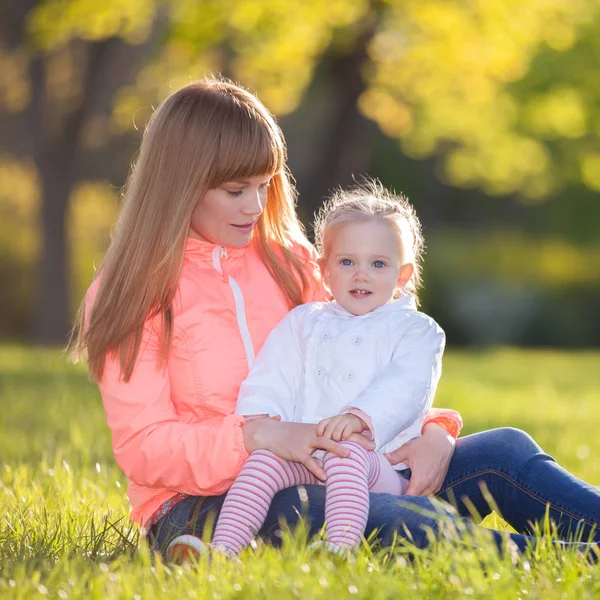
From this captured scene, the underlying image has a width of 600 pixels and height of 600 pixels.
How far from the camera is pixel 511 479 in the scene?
10.1 feet

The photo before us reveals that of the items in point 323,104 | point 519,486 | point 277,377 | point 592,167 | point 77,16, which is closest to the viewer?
point 519,486

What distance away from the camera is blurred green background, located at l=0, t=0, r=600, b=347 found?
1125 cm

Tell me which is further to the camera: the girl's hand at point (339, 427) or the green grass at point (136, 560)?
the girl's hand at point (339, 427)

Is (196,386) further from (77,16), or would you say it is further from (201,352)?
(77,16)

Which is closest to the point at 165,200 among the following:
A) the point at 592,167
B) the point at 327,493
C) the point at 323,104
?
the point at 327,493

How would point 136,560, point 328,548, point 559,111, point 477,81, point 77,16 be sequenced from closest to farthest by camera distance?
point 328,548 < point 136,560 < point 77,16 < point 477,81 < point 559,111

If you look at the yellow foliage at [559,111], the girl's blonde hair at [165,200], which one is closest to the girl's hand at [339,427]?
the girl's blonde hair at [165,200]

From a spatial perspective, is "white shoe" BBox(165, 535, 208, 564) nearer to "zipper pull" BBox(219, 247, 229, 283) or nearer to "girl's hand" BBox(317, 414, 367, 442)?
"girl's hand" BBox(317, 414, 367, 442)

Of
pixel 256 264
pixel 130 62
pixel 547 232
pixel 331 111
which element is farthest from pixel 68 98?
pixel 547 232

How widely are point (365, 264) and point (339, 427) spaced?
631 millimetres

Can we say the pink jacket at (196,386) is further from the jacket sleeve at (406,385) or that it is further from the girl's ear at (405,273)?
the girl's ear at (405,273)

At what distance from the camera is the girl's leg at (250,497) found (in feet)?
9.29

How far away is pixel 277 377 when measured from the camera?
3211 mm

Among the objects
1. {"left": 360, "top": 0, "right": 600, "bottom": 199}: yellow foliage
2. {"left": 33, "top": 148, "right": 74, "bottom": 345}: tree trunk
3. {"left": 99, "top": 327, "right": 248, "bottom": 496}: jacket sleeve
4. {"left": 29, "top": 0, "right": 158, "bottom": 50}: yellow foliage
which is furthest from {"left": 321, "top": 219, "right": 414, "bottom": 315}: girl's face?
{"left": 33, "top": 148, "right": 74, "bottom": 345}: tree trunk
